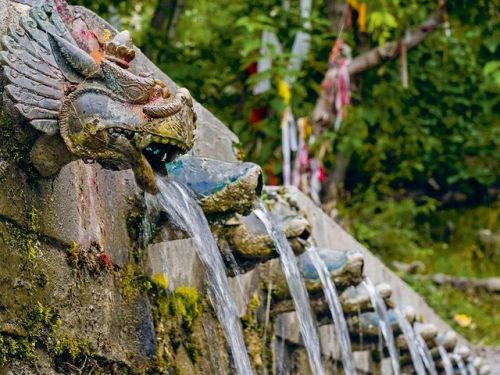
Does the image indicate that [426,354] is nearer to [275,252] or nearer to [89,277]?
[275,252]

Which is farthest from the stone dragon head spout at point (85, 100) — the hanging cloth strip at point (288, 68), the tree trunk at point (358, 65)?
the tree trunk at point (358, 65)

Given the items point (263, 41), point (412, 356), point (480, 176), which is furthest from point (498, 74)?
point (480, 176)

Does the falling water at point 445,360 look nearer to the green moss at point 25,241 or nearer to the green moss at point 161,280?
the green moss at point 161,280

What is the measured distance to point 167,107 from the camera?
8.66 ft

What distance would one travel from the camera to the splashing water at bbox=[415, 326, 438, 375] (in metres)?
5.69

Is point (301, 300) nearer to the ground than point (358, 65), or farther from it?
nearer to the ground

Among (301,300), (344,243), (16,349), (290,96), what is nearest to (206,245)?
(16,349)

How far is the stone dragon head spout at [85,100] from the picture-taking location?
2.60 m

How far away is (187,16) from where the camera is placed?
1184cm

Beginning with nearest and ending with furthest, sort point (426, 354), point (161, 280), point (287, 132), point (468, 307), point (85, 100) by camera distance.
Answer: point (85, 100)
point (161, 280)
point (426, 354)
point (287, 132)
point (468, 307)

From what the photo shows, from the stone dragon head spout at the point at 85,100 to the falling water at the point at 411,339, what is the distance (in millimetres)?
2842

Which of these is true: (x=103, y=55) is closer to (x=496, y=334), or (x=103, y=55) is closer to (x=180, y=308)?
(x=180, y=308)

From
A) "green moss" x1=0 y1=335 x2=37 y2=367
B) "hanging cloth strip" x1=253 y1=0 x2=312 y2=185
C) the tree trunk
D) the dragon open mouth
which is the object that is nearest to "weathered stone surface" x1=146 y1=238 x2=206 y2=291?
the dragon open mouth

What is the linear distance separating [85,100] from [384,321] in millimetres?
2703
